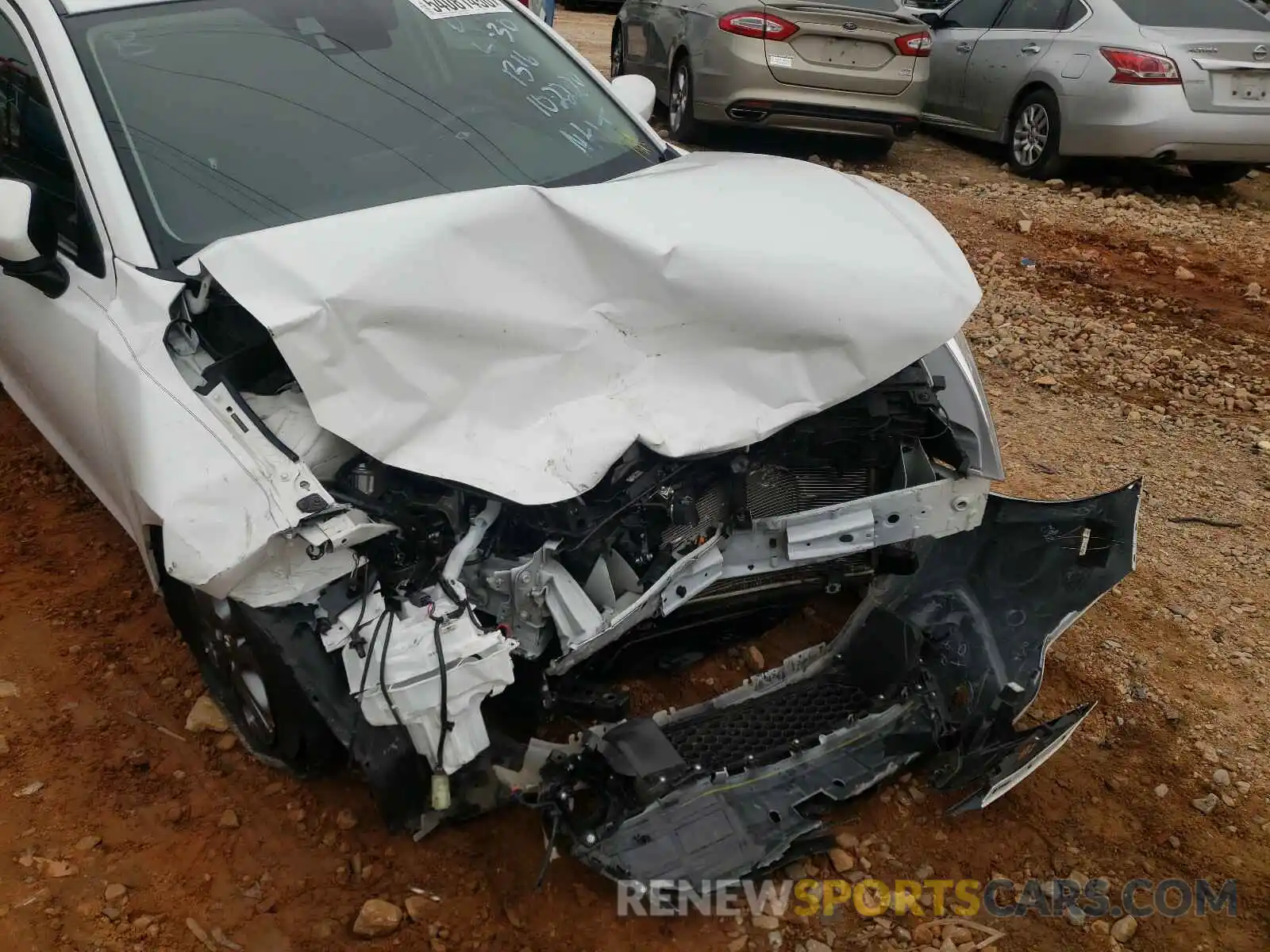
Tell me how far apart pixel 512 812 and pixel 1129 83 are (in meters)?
7.09

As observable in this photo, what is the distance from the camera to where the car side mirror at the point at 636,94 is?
3.63 metres

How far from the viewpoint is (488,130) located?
3125mm

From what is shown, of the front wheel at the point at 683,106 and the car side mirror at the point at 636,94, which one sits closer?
the car side mirror at the point at 636,94

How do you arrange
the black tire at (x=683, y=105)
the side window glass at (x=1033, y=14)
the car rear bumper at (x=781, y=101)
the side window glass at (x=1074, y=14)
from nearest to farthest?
the car rear bumper at (x=781, y=101)
the side window glass at (x=1074, y=14)
the side window glass at (x=1033, y=14)
the black tire at (x=683, y=105)

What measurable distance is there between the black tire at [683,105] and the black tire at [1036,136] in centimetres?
265

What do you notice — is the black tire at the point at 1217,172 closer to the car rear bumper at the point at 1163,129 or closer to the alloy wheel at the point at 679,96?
the car rear bumper at the point at 1163,129

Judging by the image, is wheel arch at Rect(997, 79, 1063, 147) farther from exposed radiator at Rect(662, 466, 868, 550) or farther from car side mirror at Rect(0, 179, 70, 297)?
car side mirror at Rect(0, 179, 70, 297)

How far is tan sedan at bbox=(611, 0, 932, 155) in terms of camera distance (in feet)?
23.8

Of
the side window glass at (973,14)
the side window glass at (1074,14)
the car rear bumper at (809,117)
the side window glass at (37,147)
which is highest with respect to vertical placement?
the side window glass at (37,147)

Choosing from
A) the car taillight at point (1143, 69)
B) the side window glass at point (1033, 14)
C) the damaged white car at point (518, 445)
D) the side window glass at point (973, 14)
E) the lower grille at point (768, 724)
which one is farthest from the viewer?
the side window glass at point (973, 14)

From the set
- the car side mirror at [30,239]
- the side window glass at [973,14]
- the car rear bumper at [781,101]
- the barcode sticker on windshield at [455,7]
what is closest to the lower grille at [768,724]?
the car side mirror at [30,239]

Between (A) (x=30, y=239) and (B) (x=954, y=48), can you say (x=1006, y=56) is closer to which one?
(B) (x=954, y=48)

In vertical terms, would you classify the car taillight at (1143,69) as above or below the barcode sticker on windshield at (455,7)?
below

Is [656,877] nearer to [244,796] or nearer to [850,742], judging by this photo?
[850,742]
